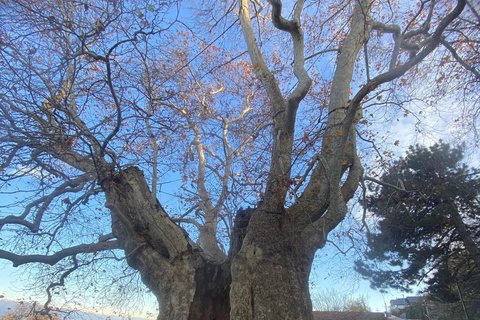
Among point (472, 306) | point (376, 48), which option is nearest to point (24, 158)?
point (376, 48)

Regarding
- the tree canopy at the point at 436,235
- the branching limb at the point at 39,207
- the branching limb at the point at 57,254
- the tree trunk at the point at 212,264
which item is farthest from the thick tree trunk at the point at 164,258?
the tree canopy at the point at 436,235

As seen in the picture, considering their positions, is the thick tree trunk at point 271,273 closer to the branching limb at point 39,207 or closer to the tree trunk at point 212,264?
the tree trunk at point 212,264

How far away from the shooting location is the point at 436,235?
945 cm

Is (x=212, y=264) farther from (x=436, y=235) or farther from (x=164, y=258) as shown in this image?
(x=436, y=235)

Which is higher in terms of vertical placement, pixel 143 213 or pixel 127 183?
pixel 127 183

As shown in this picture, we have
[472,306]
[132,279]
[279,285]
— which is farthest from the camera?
[472,306]

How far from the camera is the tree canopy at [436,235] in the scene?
841 centimetres

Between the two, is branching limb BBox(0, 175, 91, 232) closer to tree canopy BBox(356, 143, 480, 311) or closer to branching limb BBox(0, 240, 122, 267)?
branching limb BBox(0, 240, 122, 267)

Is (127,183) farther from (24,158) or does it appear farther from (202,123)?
(202,123)

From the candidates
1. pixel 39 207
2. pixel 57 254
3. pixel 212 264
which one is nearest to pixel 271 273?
pixel 212 264

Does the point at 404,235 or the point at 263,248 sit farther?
the point at 404,235

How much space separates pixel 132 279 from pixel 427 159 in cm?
1008

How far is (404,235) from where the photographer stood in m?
9.33

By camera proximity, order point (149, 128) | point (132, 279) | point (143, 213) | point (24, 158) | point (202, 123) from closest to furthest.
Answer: point (24, 158), point (143, 213), point (149, 128), point (132, 279), point (202, 123)
